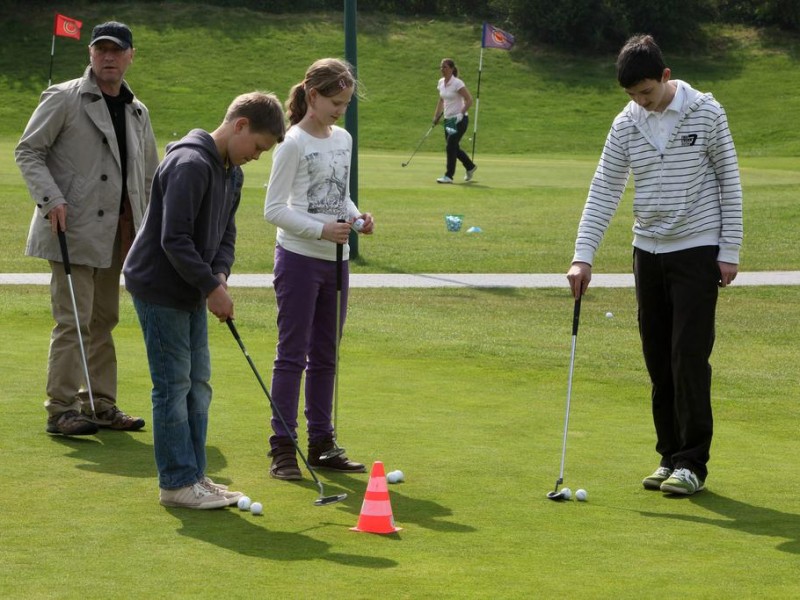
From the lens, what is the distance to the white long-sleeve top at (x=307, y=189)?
6418 mm

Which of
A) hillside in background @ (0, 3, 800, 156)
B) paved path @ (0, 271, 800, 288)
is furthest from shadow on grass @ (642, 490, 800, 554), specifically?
hillside in background @ (0, 3, 800, 156)

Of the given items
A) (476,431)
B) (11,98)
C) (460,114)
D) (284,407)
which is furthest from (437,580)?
(11,98)

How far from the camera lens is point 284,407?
6.70 m

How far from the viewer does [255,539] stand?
534cm

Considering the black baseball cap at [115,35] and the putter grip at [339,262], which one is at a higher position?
the black baseball cap at [115,35]

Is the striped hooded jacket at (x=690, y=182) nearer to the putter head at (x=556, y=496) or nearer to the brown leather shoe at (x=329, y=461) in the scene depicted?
the putter head at (x=556, y=496)

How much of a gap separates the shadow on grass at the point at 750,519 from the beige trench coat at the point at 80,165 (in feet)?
11.1

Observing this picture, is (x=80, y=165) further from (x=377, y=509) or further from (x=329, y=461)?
(x=377, y=509)

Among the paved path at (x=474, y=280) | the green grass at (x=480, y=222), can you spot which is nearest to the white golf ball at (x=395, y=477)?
the paved path at (x=474, y=280)

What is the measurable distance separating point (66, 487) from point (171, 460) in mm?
589

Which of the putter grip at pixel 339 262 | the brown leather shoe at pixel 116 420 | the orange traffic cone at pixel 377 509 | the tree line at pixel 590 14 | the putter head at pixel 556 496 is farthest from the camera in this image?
the tree line at pixel 590 14

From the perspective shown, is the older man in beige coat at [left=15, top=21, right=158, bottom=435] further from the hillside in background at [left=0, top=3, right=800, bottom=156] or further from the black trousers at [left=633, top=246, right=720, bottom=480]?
the hillside in background at [left=0, top=3, right=800, bottom=156]

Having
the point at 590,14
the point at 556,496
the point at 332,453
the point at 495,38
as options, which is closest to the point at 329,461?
the point at 332,453

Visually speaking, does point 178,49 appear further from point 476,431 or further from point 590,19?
point 476,431
